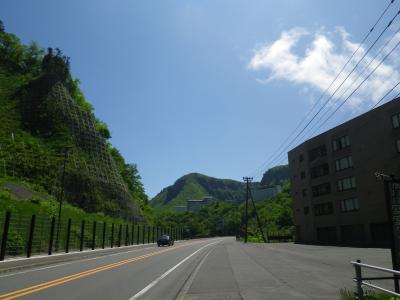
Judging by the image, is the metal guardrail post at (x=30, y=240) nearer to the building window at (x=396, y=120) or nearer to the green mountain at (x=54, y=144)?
the green mountain at (x=54, y=144)

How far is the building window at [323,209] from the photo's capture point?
5942 centimetres

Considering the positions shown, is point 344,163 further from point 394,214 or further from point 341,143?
point 394,214

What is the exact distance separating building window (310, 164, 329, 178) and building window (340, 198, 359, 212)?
251 inches

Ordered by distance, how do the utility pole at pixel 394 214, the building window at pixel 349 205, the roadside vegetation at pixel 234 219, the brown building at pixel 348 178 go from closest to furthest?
the utility pole at pixel 394 214, the brown building at pixel 348 178, the building window at pixel 349 205, the roadside vegetation at pixel 234 219

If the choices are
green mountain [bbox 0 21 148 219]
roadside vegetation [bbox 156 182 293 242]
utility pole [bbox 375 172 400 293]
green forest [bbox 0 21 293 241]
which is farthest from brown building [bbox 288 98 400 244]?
utility pole [bbox 375 172 400 293]

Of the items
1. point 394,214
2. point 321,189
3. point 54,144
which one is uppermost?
point 54,144

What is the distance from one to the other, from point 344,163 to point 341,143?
9.77 ft

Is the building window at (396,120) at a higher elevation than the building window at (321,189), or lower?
higher

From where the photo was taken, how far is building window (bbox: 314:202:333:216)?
5942cm

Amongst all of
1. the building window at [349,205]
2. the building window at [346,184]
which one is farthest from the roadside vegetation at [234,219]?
the building window at [346,184]

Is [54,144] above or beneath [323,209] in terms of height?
above

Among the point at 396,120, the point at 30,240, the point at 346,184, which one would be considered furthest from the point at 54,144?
the point at 396,120

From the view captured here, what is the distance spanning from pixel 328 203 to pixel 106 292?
5462cm

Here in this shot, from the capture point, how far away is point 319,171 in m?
63.0
